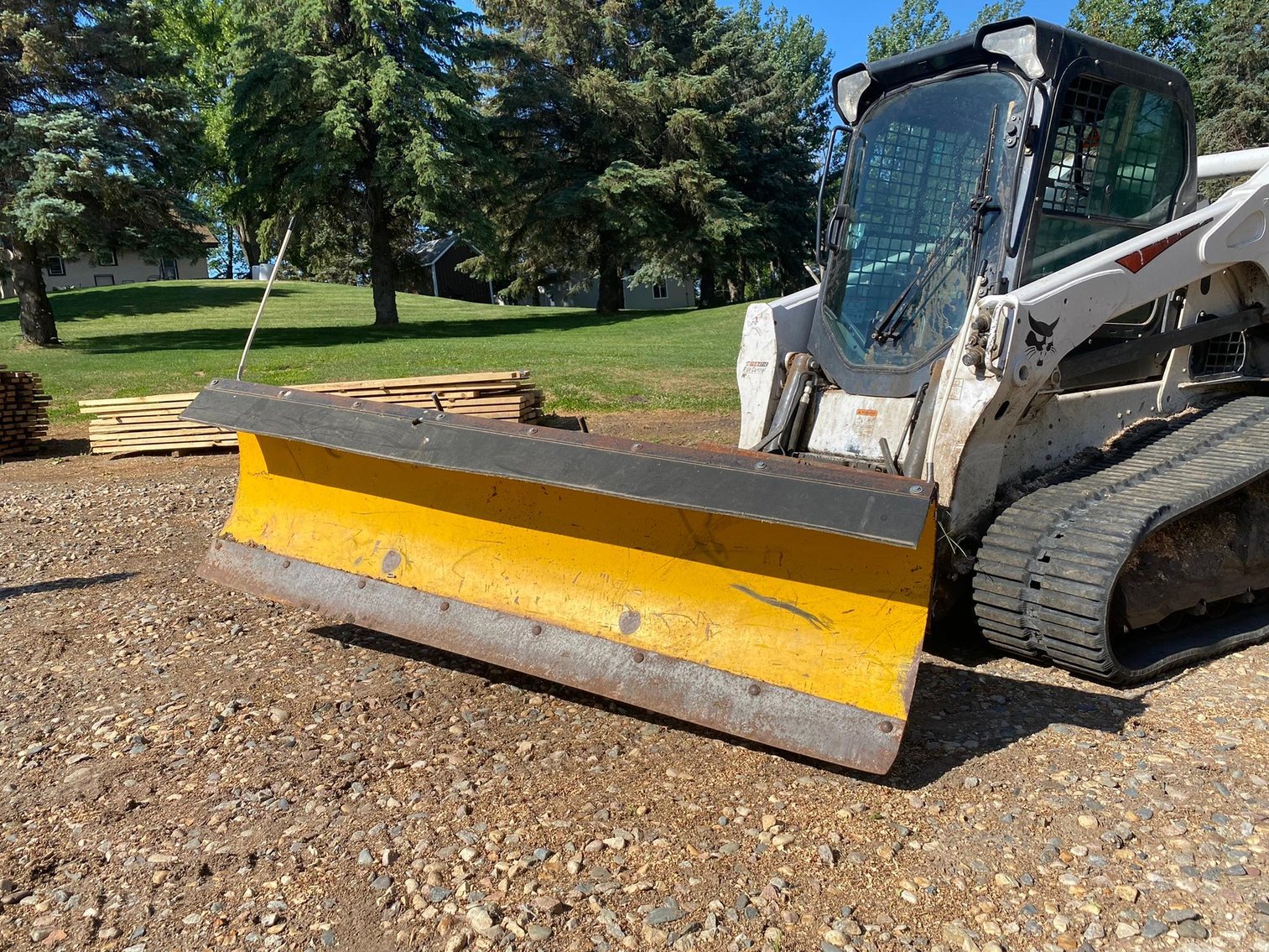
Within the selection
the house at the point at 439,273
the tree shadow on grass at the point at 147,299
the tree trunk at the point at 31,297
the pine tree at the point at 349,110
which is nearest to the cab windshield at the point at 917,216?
the tree trunk at the point at 31,297

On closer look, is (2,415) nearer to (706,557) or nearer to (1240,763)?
(706,557)

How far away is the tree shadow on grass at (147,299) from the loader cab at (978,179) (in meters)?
27.5

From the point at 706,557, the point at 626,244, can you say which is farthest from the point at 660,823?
the point at 626,244

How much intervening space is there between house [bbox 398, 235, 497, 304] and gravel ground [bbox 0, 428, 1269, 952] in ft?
146

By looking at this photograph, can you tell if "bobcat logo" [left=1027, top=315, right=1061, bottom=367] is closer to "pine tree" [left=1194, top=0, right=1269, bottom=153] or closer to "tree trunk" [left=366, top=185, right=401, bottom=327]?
"tree trunk" [left=366, top=185, right=401, bottom=327]

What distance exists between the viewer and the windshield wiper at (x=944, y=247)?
4.77 m

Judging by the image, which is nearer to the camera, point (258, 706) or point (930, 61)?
point (258, 706)

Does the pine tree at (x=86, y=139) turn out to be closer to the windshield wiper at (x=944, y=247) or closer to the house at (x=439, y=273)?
the windshield wiper at (x=944, y=247)

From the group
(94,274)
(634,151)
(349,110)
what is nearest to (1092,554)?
(349,110)

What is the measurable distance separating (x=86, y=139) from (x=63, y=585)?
1620 centimetres

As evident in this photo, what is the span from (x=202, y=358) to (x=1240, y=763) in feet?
62.3

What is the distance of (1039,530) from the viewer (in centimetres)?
427

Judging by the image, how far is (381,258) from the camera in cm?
2770

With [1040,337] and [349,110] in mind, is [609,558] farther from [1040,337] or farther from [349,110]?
[349,110]
